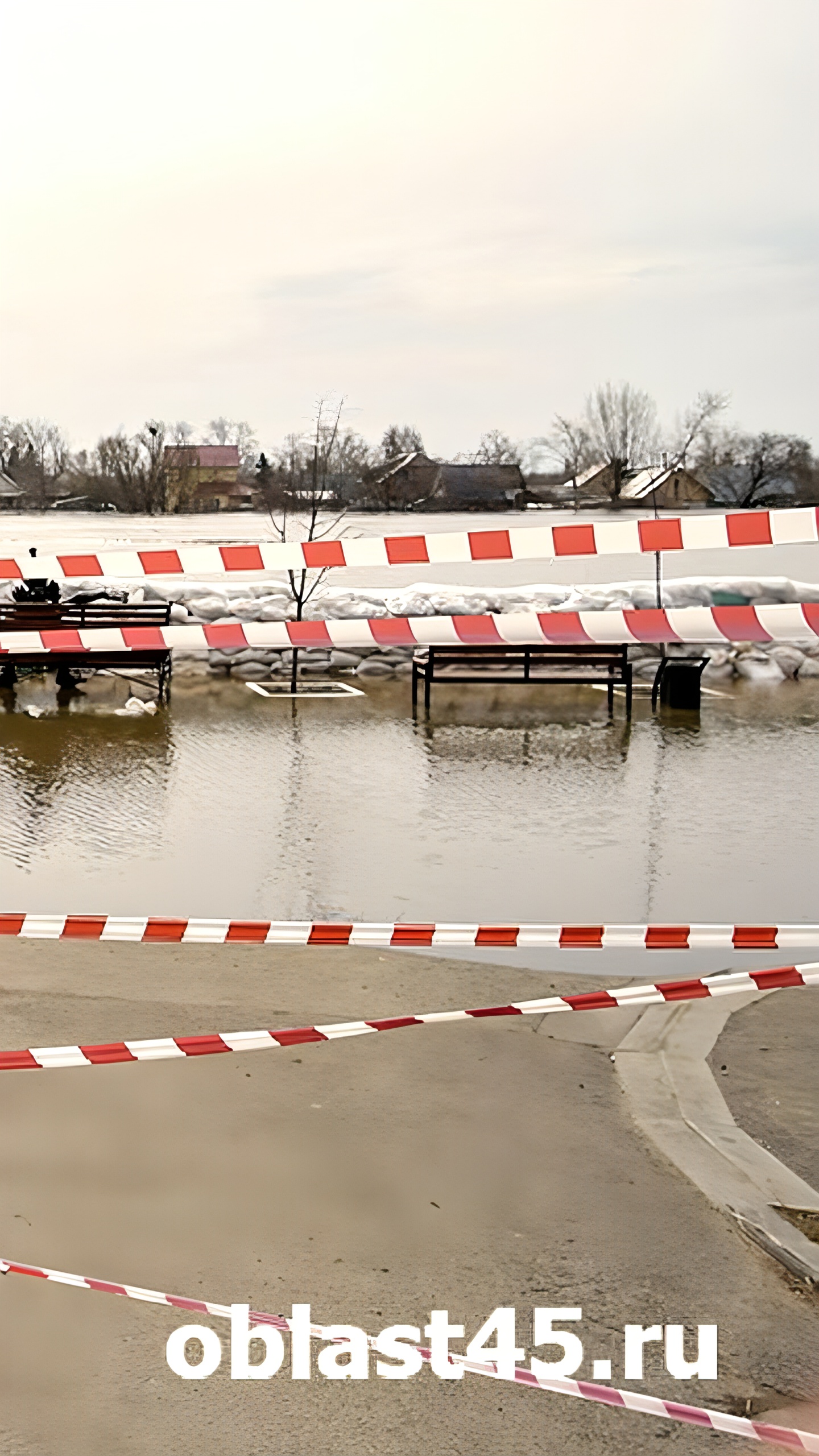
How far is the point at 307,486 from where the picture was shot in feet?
62.3

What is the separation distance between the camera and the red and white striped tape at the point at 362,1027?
4582 millimetres

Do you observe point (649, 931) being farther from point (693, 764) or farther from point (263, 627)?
point (693, 764)

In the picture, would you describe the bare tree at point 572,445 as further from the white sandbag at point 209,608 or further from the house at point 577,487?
the white sandbag at point 209,608

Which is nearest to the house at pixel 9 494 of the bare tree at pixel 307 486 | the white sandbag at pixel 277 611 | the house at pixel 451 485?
the bare tree at pixel 307 486

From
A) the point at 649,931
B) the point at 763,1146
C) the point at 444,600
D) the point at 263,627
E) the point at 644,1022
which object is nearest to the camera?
the point at 763,1146

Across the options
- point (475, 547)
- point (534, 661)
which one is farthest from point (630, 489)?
point (475, 547)

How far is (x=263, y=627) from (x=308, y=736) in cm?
296

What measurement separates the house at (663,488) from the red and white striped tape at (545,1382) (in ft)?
57.9

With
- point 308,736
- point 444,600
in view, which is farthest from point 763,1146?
point 444,600

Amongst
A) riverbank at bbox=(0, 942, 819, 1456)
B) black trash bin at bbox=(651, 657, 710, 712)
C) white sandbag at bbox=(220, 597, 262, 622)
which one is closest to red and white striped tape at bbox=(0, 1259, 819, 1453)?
riverbank at bbox=(0, 942, 819, 1456)

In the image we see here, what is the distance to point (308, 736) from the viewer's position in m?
12.2

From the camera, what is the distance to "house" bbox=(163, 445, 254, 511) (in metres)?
20.2

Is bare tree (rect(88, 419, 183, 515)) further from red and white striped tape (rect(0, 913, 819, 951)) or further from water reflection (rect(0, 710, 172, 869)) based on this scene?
red and white striped tape (rect(0, 913, 819, 951))

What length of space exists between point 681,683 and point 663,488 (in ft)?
21.8
